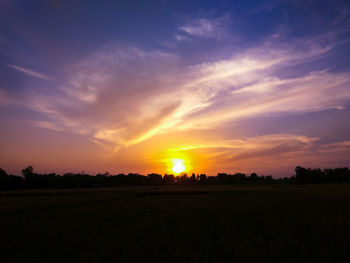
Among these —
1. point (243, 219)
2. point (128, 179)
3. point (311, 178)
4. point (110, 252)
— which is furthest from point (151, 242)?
point (128, 179)

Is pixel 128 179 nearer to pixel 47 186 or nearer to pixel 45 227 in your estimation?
pixel 47 186

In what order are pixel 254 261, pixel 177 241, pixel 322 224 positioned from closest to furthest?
pixel 254 261 → pixel 177 241 → pixel 322 224

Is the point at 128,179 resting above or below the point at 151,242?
above

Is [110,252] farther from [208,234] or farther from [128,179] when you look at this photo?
[128,179]

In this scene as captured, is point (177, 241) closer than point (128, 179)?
Yes

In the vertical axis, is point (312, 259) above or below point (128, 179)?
below

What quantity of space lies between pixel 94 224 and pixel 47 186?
119715mm

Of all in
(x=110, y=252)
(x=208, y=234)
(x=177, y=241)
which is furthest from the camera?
(x=208, y=234)

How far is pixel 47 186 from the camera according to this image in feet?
404

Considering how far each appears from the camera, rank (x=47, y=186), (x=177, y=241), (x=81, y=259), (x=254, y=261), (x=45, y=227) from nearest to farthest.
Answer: (x=254, y=261) → (x=81, y=259) → (x=177, y=241) → (x=45, y=227) → (x=47, y=186)

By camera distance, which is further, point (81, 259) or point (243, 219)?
point (243, 219)

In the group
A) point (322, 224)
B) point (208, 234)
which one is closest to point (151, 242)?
point (208, 234)

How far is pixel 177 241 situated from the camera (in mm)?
14312

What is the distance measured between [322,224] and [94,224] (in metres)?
18.8
